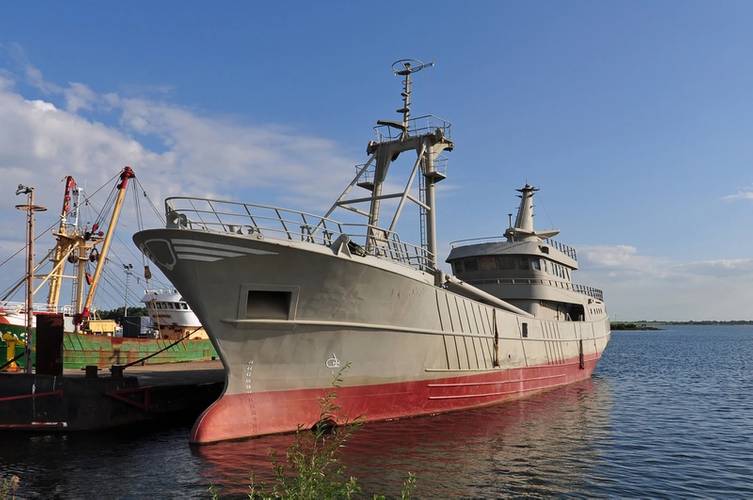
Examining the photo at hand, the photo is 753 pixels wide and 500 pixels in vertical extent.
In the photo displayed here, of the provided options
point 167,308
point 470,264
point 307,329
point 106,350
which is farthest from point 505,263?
point 167,308

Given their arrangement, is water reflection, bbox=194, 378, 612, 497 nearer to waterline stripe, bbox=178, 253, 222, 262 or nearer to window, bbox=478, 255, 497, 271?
waterline stripe, bbox=178, 253, 222, 262

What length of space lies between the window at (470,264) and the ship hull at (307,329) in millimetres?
10557

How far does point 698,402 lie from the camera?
81.3 feet

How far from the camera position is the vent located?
15102mm

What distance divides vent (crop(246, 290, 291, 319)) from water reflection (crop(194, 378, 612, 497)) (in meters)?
3.25

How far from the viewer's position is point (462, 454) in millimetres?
14141

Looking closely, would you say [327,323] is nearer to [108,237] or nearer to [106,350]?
[106,350]

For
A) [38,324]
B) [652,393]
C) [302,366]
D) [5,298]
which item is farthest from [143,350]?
[652,393]

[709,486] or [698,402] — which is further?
[698,402]

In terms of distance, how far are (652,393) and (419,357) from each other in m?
16.5

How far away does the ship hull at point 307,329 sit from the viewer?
14641mm

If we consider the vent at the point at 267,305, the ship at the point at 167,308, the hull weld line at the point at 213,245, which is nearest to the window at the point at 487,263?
the vent at the point at 267,305

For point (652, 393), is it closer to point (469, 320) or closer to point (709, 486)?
point (469, 320)

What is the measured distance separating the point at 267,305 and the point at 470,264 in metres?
16.4
